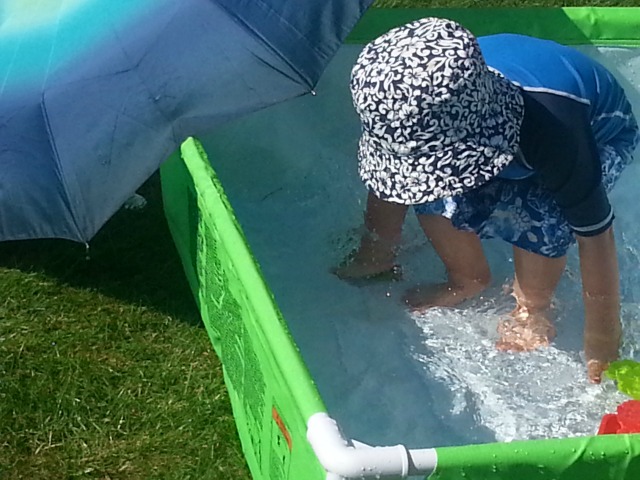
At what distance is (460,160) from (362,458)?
0.57m

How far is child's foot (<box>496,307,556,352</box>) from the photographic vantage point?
2.13 meters

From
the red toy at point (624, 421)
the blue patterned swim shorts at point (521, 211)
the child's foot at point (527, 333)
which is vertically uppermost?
the blue patterned swim shorts at point (521, 211)

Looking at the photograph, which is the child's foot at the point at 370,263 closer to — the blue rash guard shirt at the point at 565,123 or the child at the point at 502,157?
the child at the point at 502,157

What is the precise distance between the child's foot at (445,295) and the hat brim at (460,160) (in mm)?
547

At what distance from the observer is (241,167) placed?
2414 millimetres

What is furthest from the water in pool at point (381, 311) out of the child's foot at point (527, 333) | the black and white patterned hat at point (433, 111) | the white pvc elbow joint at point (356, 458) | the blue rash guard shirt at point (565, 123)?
the white pvc elbow joint at point (356, 458)

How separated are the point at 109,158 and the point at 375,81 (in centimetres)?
46

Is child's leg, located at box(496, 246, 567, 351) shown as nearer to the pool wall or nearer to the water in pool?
the water in pool

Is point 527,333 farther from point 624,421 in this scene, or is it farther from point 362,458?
point 362,458

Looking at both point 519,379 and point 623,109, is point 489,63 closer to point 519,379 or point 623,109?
point 623,109

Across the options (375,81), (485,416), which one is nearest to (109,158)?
(375,81)

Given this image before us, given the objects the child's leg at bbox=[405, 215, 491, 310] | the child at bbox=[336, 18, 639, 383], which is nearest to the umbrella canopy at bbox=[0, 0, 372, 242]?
the child at bbox=[336, 18, 639, 383]

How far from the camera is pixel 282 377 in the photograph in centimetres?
153

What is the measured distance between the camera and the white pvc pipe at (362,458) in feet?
4.32
